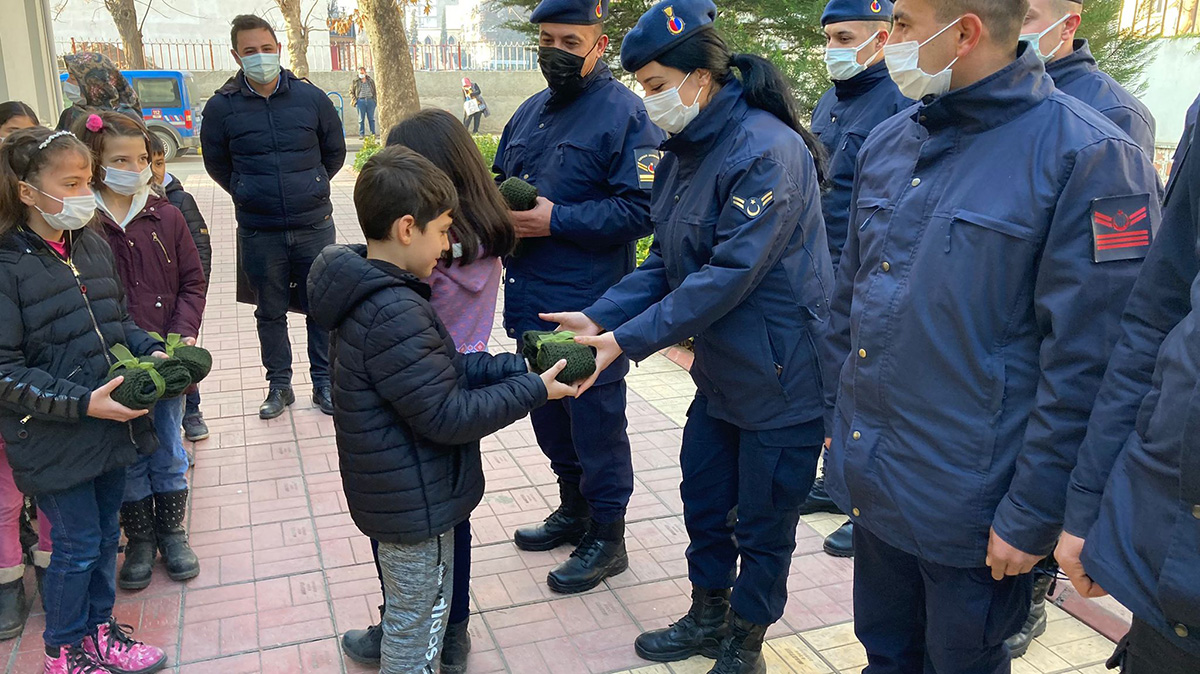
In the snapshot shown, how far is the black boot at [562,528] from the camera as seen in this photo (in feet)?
12.6

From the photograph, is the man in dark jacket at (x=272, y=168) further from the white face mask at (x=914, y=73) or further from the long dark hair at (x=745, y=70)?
the white face mask at (x=914, y=73)

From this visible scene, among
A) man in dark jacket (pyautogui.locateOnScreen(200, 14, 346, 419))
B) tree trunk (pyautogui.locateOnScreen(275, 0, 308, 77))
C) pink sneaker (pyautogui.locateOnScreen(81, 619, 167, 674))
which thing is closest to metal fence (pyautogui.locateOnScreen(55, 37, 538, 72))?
tree trunk (pyautogui.locateOnScreen(275, 0, 308, 77))

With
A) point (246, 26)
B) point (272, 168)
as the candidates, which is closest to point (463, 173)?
point (272, 168)

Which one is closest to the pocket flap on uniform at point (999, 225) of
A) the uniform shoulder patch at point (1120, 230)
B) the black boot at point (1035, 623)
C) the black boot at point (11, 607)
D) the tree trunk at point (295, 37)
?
the uniform shoulder patch at point (1120, 230)

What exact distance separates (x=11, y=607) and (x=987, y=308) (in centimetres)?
329

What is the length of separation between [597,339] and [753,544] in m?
0.80

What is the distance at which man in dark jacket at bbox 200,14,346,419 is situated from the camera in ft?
16.7

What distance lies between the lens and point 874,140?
229 centimetres

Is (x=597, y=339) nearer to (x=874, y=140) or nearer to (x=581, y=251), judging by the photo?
(x=581, y=251)

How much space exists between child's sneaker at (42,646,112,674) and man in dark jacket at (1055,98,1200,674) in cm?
282

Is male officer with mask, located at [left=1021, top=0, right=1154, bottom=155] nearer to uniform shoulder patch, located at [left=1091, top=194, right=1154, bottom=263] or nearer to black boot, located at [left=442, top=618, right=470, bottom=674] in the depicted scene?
uniform shoulder patch, located at [left=1091, top=194, right=1154, bottom=263]

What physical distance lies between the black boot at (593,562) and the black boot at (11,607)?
73.6 inches

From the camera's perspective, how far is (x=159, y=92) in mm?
18906

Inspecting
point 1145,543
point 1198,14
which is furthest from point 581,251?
point 1198,14
